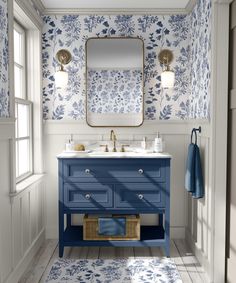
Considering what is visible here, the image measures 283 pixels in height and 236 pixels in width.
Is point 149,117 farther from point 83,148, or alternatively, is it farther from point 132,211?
point 132,211

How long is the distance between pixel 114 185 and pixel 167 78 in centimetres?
128

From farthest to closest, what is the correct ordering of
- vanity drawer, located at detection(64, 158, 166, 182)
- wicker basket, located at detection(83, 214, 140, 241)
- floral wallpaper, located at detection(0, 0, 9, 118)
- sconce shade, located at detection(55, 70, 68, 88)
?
1. sconce shade, located at detection(55, 70, 68, 88)
2. wicker basket, located at detection(83, 214, 140, 241)
3. vanity drawer, located at detection(64, 158, 166, 182)
4. floral wallpaper, located at detection(0, 0, 9, 118)

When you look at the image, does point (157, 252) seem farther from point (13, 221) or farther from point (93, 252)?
point (13, 221)

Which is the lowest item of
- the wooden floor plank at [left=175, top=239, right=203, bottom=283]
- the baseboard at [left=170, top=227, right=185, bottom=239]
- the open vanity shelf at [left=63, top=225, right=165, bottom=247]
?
the wooden floor plank at [left=175, top=239, right=203, bottom=283]

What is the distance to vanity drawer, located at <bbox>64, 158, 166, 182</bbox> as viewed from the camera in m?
3.49

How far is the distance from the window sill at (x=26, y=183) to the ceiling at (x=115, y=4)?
1.75m

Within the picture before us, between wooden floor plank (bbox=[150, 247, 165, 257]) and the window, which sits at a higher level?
the window

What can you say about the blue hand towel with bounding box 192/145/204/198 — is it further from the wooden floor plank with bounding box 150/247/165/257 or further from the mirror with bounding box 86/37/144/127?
the mirror with bounding box 86/37/144/127

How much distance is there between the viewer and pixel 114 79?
4.01m

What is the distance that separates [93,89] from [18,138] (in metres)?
1.02

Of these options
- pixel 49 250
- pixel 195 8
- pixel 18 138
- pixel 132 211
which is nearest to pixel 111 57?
pixel 195 8

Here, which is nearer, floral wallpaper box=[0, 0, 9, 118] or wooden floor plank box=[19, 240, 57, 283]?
floral wallpaper box=[0, 0, 9, 118]

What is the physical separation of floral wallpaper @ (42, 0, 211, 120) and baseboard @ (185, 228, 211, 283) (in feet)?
4.17

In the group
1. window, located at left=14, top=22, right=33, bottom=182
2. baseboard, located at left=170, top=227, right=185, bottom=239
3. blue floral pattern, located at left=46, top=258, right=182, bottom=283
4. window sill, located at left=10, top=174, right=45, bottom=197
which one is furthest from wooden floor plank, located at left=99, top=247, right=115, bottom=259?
window, located at left=14, top=22, right=33, bottom=182
